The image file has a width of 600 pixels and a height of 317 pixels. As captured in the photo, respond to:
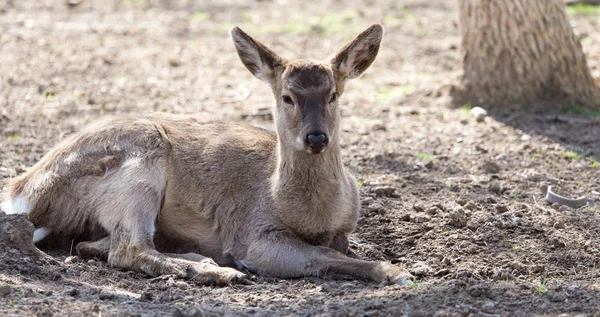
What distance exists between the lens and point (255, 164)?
7.75 metres

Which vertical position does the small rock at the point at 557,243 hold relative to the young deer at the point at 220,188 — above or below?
below

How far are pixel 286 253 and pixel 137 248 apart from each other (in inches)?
45.4

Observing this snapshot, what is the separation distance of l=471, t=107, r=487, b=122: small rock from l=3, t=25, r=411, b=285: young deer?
376 cm

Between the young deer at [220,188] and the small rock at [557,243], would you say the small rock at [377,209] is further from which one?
the small rock at [557,243]

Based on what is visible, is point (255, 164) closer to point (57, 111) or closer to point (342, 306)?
point (342, 306)

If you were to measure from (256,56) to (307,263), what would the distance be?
1.84 m

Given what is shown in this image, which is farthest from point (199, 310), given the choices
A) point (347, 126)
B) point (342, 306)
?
point (347, 126)

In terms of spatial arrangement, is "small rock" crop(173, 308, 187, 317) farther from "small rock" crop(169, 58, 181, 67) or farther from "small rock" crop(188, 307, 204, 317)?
"small rock" crop(169, 58, 181, 67)

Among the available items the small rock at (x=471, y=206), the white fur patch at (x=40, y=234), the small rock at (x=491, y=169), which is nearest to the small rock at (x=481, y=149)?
the small rock at (x=491, y=169)

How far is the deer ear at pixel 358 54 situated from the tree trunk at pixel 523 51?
3.87 meters

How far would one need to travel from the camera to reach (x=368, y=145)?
416 inches

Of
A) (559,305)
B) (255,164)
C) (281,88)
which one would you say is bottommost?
(559,305)

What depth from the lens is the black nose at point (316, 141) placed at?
700 cm

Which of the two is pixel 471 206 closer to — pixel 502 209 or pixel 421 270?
pixel 502 209
